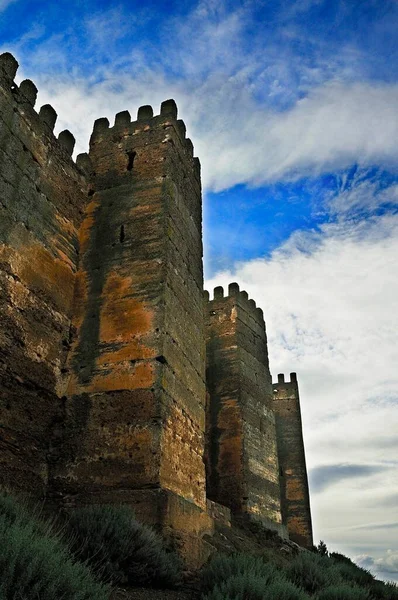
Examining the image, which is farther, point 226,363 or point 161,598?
point 226,363

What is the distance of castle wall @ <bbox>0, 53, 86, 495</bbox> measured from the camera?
699 centimetres

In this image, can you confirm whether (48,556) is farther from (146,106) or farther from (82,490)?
(146,106)

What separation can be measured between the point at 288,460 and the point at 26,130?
18.2m

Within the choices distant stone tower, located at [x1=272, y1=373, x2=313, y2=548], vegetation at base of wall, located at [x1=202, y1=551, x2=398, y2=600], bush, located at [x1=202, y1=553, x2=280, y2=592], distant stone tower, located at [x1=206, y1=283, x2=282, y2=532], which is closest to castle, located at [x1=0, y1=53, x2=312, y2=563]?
bush, located at [x1=202, y1=553, x2=280, y2=592]

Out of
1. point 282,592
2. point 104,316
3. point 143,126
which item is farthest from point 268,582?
point 143,126

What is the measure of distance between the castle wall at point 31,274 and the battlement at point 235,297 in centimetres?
932

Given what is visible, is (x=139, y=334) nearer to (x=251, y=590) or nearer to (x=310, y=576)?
(x=251, y=590)

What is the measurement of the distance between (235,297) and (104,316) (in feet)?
33.0

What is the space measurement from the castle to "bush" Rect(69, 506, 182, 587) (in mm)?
928

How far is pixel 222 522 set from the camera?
38.8 feet

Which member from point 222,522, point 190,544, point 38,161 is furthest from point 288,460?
point 38,161

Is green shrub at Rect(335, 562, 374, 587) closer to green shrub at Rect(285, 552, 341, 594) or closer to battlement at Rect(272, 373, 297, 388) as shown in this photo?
green shrub at Rect(285, 552, 341, 594)

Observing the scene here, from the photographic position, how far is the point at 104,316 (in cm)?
845

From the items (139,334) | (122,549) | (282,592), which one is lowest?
(282,592)
